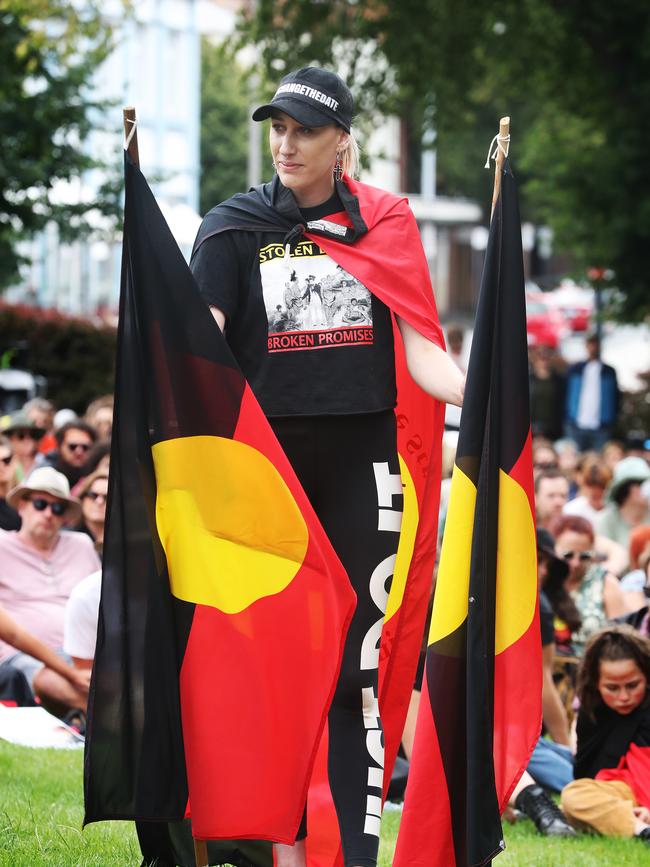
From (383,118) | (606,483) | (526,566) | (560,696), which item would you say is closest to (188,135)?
(383,118)

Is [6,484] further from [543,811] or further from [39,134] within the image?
[39,134]

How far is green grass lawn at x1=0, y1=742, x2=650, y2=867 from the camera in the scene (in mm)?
5301

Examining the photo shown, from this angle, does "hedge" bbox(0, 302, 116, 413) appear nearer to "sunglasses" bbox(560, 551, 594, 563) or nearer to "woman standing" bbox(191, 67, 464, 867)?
"sunglasses" bbox(560, 551, 594, 563)

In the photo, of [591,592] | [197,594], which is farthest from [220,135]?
[197,594]

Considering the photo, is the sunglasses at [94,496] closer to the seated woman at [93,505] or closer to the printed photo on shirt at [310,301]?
the seated woman at [93,505]

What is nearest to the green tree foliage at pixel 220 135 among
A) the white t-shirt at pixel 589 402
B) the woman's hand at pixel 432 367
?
the white t-shirt at pixel 589 402

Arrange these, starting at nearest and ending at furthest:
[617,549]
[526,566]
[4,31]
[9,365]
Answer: [526,566] < [617,549] < [4,31] < [9,365]

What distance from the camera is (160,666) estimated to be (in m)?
4.50

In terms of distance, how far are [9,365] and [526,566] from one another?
1601cm

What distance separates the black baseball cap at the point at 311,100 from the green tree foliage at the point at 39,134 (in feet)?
46.2

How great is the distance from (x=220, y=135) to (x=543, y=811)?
5399 cm

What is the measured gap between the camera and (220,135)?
6006 centimetres

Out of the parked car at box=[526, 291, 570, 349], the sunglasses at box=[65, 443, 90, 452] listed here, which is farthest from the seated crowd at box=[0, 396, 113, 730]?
the parked car at box=[526, 291, 570, 349]

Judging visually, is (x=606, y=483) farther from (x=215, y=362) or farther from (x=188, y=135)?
(x=188, y=135)
